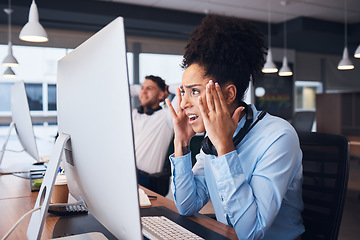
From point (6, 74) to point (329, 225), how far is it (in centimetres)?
447

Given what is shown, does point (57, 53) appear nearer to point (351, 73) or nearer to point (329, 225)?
point (329, 225)

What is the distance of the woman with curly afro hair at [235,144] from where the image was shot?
3.09 feet

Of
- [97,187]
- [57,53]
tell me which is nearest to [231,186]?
[97,187]

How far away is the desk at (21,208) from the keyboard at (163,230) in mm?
125

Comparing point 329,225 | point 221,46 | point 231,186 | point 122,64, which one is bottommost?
point 329,225

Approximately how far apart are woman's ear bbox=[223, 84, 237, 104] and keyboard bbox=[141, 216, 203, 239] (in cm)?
45

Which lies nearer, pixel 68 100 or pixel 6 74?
pixel 68 100

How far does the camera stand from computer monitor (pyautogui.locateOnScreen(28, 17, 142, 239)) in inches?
20.7

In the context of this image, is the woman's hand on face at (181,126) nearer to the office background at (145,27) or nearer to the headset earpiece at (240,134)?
the headset earpiece at (240,134)

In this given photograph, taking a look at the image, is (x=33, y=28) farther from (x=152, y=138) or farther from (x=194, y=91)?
(x=194, y=91)

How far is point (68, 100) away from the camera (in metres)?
0.81

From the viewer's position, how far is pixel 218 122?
3.20 feet

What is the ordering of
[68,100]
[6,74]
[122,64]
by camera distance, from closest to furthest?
[122,64] < [68,100] < [6,74]

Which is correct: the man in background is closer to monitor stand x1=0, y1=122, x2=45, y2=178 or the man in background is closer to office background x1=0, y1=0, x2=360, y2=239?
monitor stand x1=0, y1=122, x2=45, y2=178
